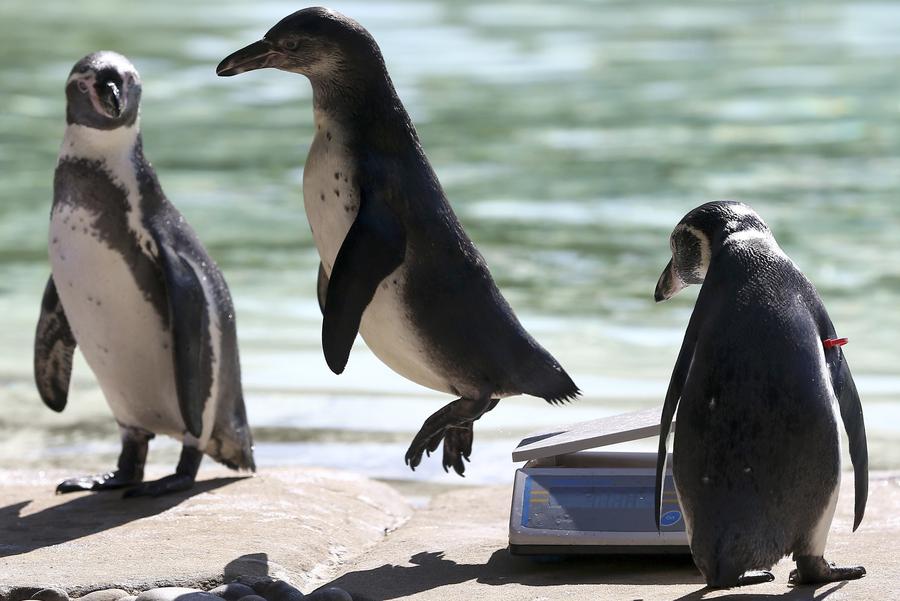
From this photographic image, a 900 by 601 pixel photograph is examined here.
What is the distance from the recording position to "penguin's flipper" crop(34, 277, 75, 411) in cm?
472

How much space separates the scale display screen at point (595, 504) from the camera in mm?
3498

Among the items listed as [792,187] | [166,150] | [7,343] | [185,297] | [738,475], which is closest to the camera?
[738,475]

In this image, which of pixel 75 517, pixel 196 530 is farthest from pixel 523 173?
pixel 196 530

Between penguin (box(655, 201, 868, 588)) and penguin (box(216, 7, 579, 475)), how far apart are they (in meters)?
0.58

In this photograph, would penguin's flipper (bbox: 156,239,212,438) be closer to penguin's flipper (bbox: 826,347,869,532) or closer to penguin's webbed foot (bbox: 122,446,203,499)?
penguin's webbed foot (bbox: 122,446,203,499)

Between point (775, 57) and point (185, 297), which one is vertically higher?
point (775, 57)

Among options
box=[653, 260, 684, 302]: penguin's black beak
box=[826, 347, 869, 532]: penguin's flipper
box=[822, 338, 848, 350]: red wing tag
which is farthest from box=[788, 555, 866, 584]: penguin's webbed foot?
box=[653, 260, 684, 302]: penguin's black beak

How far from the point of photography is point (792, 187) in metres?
10.1

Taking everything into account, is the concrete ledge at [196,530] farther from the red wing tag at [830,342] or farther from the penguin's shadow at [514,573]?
the red wing tag at [830,342]

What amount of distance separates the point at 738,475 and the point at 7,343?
444 centimetres

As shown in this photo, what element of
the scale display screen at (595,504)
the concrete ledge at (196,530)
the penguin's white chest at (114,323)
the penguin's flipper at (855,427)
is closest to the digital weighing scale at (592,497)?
the scale display screen at (595,504)

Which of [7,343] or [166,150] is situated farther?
[166,150]

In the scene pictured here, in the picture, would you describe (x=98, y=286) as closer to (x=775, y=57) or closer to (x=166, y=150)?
(x=166, y=150)

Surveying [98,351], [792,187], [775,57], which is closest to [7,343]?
[98,351]
